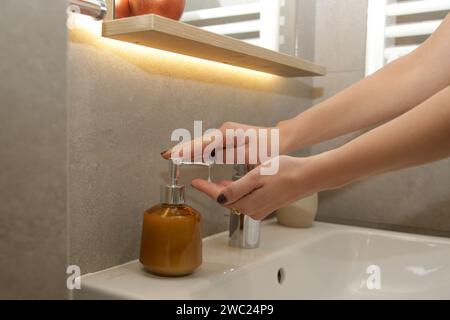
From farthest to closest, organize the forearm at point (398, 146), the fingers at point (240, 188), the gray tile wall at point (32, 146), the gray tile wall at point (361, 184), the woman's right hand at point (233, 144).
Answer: the gray tile wall at point (361, 184) < the woman's right hand at point (233, 144) < the fingers at point (240, 188) < the forearm at point (398, 146) < the gray tile wall at point (32, 146)

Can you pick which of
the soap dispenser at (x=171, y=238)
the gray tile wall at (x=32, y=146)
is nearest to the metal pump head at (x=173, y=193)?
the soap dispenser at (x=171, y=238)

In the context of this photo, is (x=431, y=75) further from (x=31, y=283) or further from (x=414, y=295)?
(x=31, y=283)

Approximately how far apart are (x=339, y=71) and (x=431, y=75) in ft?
1.38

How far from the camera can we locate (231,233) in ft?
2.68

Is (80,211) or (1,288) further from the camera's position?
(80,211)

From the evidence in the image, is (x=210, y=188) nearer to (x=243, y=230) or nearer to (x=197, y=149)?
(x=197, y=149)

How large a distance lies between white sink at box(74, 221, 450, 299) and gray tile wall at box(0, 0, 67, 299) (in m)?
0.17

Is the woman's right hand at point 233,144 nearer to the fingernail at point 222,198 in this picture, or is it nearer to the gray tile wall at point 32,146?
the fingernail at point 222,198

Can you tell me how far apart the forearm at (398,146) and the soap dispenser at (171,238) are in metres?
0.20

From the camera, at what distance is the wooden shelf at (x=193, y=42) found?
595 millimetres

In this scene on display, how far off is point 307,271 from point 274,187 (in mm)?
324

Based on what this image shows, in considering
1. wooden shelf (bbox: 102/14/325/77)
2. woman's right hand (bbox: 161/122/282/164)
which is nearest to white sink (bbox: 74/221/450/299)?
woman's right hand (bbox: 161/122/282/164)
